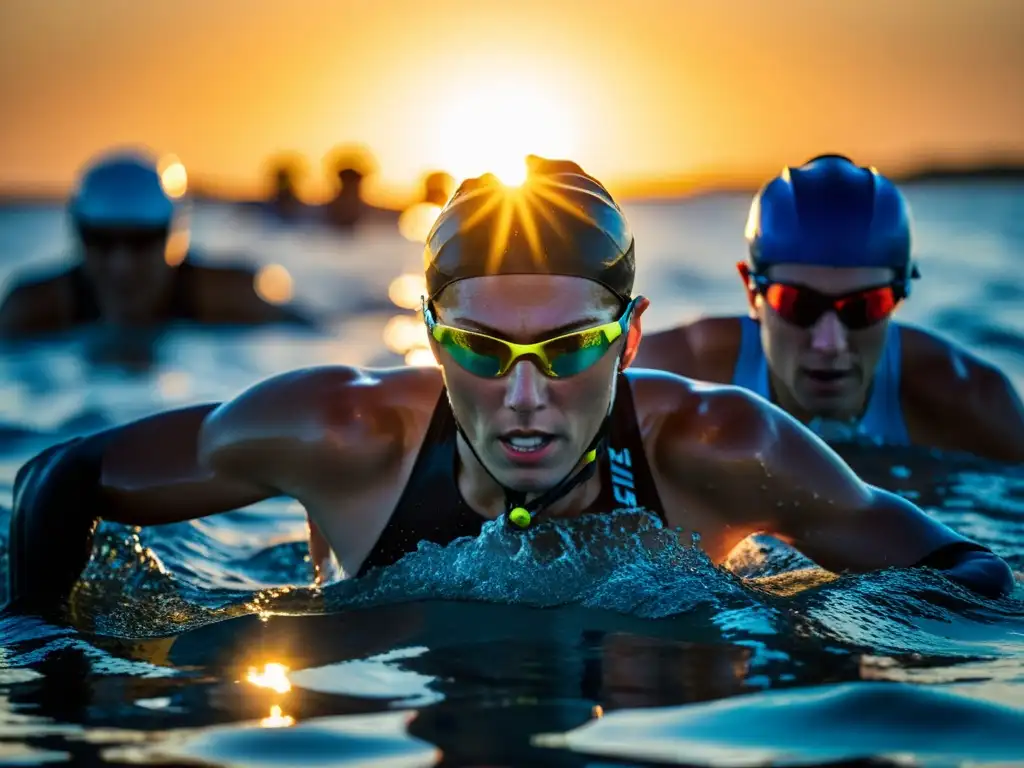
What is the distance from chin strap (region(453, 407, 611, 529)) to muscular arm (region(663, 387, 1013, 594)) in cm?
31

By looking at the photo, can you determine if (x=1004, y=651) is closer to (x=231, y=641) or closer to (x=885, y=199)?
(x=231, y=641)

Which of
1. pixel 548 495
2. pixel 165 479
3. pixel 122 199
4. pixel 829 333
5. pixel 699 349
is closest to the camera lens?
pixel 548 495

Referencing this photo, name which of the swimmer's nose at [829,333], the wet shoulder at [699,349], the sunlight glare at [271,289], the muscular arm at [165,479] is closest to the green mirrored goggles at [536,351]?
the muscular arm at [165,479]

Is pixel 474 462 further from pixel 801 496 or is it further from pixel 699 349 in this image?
pixel 699 349

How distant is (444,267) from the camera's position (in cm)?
464

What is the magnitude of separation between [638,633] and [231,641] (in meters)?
1.21

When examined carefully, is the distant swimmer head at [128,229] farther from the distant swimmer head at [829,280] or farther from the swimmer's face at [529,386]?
the swimmer's face at [529,386]

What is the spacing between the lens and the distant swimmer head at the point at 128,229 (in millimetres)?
11828

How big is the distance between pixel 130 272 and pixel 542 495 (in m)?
8.25

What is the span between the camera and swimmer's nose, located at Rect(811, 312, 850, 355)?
6840 mm

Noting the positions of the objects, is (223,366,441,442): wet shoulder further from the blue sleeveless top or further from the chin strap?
the blue sleeveless top

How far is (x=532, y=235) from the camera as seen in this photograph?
14.9ft

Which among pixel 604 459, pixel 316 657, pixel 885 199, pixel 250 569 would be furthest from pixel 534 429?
pixel 885 199

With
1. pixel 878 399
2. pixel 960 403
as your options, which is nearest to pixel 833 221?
pixel 878 399
